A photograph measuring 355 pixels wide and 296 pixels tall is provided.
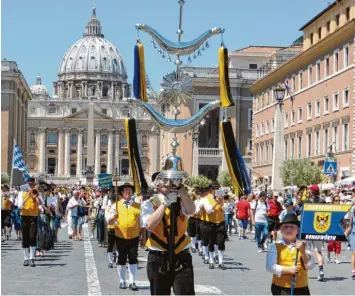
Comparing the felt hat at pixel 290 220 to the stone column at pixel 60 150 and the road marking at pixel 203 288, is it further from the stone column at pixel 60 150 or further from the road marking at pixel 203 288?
the stone column at pixel 60 150

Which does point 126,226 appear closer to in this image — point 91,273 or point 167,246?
point 91,273

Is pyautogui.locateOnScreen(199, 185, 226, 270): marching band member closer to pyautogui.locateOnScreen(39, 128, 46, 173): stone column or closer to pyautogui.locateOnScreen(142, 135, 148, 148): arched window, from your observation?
pyautogui.locateOnScreen(142, 135, 148, 148): arched window

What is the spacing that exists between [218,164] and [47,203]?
197 feet

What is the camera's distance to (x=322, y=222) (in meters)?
8.98

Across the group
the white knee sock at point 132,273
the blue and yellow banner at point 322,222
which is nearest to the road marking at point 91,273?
the white knee sock at point 132,273

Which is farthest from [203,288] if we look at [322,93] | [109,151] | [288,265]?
[109,151]

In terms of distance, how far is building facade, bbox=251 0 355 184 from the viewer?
44688 millimetres

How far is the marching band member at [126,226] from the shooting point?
13367mm

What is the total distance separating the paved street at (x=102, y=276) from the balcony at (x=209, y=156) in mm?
58446

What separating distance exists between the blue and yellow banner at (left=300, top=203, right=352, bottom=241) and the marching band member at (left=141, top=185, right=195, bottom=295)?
1.20m

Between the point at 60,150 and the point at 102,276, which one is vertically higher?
the point at 60,150

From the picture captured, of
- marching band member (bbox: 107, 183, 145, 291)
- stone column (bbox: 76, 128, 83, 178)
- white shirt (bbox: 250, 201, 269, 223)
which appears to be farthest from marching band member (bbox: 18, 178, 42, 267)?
stone column (bbox: 76, 128, 83, 178)

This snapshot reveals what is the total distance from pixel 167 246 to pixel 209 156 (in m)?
71.4

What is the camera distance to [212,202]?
56.9ft
